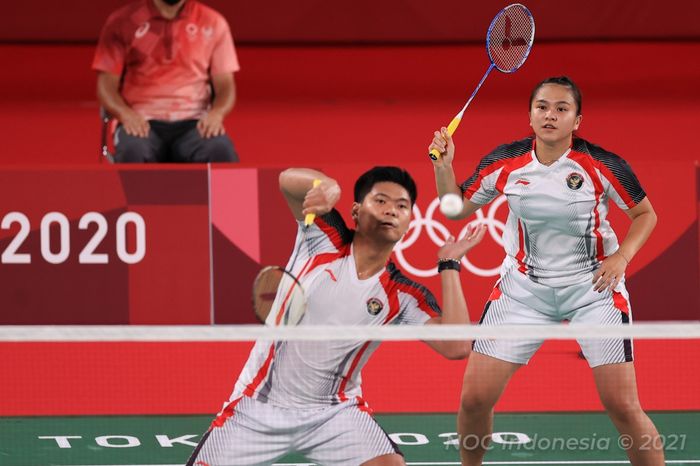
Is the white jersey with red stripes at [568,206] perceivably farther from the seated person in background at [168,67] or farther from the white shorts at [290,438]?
the seated person in background at [168,67]

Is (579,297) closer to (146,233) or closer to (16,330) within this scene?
(16,330)

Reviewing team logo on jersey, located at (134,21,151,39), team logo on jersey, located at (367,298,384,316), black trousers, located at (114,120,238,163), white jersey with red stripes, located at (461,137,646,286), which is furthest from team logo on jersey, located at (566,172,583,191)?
team logo on jersey, located at (134,21,151,39)

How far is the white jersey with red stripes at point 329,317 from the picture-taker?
14.5 feet

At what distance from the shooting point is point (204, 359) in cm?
723

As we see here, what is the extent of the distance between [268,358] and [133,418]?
71.5 inches

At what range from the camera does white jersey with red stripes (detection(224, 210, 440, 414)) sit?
14.5ft

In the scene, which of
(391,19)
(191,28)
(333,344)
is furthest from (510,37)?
(391,19)

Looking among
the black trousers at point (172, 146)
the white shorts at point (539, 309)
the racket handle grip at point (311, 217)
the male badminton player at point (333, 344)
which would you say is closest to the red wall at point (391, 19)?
the black trousers at point (172, 146)

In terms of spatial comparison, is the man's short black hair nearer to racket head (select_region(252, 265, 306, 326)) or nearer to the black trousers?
racket head (select_region(252, 265, 306, 326))

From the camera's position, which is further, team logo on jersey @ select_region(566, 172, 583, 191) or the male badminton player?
team logo on jersey @ select_region(566, 172, 583, 191)

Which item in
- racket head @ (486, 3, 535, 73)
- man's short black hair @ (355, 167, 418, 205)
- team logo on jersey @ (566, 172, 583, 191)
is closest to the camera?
man's short black hair @ (355, 167, 418, 205)

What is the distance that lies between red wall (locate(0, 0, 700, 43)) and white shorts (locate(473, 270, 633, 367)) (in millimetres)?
6397

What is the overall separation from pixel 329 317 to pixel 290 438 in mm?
480

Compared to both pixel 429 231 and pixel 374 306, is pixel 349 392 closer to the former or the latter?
pixel 374 306
